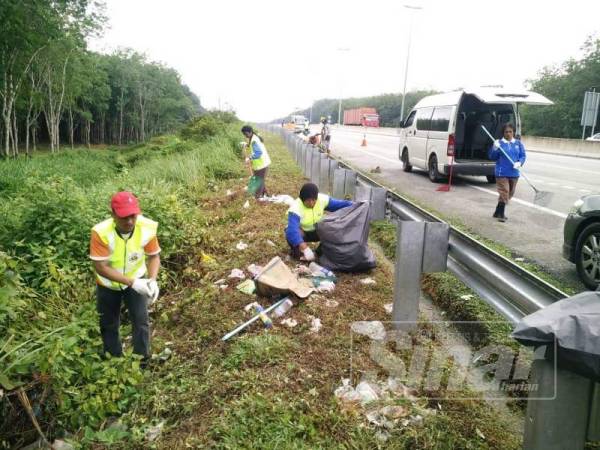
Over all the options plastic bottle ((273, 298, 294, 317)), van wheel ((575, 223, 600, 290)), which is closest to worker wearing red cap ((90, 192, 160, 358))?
plastic bottle ((273, 298, 294, 317))

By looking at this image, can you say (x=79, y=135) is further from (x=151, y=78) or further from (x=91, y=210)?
(x=91, y=210)

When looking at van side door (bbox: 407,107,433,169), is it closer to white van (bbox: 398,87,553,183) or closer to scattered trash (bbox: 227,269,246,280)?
white van (bbox: 398,87,553,183)

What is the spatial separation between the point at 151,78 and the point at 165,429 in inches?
2551

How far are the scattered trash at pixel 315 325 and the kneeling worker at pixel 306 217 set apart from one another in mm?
1266

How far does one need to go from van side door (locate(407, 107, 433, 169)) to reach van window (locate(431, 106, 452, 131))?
0.94 feet

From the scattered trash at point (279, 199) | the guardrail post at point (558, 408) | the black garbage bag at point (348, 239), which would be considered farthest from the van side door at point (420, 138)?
the guardrail post at point (558, 408)

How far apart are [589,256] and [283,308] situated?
10.8 ft

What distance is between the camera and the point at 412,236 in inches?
138

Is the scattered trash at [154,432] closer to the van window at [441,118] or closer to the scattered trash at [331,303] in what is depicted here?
the scattered trash at [331,303]

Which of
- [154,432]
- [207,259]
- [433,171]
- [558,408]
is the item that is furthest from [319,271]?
[433,171]

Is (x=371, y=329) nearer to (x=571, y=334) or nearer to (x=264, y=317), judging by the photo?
(x=264, y=317)

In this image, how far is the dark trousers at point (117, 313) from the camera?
3.76 m

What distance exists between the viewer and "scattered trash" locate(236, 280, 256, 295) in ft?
15.1

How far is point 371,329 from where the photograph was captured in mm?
3830
